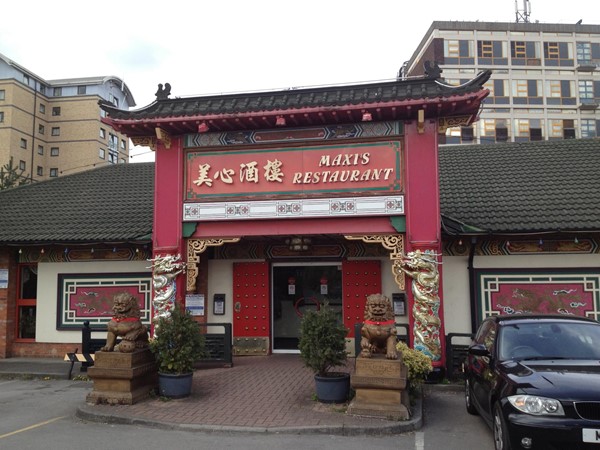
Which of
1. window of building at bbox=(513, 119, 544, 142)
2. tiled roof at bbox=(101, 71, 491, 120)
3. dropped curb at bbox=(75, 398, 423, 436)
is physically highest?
window of building at bbox=(513, 119, 544, 142)

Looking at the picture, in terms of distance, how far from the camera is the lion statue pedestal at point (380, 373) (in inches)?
285

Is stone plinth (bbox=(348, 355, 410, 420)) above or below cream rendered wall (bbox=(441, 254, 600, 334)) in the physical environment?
below

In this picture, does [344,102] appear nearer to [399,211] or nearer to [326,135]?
[326,135]

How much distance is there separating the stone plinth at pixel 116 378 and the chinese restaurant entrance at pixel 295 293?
492cm

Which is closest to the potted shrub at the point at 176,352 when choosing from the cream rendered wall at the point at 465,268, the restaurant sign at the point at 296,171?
the restaurant sign at the point at 296,171

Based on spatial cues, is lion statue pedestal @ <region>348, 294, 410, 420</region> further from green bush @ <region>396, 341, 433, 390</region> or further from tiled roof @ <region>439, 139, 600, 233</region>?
tiled roof @ <region>439, 139, 600, 233</region>

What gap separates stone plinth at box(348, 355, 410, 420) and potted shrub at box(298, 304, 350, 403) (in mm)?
525

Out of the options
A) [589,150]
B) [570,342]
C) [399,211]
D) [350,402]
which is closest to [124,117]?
[399,211]

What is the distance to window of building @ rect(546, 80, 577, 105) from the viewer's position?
47.9 metres

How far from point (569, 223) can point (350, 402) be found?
6.30m

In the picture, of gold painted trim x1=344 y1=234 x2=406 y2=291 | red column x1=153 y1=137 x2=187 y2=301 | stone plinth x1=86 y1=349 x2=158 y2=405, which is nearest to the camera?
stone plinth x1=86 y1=349 x2=158 y2=405

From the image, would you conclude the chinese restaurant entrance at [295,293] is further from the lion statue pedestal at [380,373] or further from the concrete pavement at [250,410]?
the lion statue pedestal at [380,373]

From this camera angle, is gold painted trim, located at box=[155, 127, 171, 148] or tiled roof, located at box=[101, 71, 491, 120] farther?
gold painted trim, located at box=[155, 127, 171, 148]

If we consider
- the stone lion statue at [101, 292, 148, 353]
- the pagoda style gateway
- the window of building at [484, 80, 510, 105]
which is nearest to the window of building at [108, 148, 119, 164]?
the window of building at [484, 80, 510, 105]
